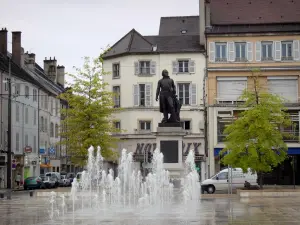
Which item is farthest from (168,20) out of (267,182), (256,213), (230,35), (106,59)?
(256,213)

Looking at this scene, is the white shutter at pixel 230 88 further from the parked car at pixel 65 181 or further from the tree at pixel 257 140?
the parked car at pixel 65 181

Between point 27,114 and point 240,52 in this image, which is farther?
point 27,114

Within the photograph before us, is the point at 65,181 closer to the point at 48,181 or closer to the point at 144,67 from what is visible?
the point at 48,181

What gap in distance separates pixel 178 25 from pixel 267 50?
17.7m

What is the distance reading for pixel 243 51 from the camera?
51281 mm

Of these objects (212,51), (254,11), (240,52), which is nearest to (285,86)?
(240,52)

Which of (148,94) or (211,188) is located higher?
(148,94)

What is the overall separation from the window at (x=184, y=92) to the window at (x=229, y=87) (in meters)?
7.76

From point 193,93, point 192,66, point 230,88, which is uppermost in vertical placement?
point 192,66

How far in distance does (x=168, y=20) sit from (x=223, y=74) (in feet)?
60.2

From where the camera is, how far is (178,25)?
67.1m

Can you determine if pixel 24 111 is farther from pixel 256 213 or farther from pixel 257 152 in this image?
pixel 256 213

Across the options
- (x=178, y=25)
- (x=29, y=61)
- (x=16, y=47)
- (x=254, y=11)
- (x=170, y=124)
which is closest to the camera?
(x=170, y=124)

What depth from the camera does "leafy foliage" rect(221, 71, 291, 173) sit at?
36.0m
